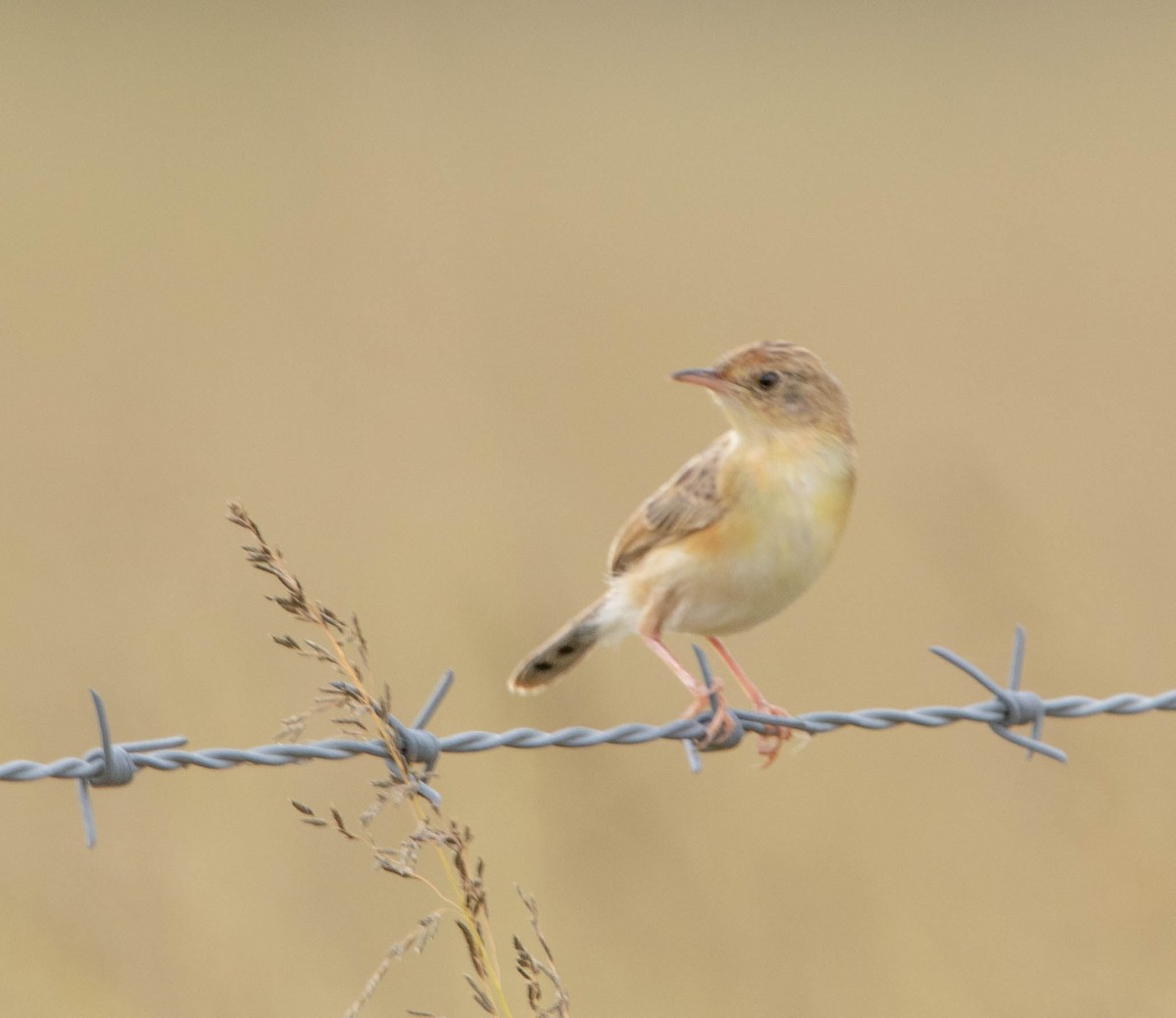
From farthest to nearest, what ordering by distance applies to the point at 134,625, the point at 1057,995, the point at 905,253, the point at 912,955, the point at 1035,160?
the point at 1035,160 → the point at 905,253 → the point at 134,625 → the point at 912,955 → the point at 1057,995

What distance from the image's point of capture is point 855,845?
585cm

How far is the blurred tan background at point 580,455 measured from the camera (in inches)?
205

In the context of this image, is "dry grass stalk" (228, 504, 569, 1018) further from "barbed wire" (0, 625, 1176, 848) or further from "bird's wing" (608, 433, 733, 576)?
"bird's wing" (608, 433, 733, 576)

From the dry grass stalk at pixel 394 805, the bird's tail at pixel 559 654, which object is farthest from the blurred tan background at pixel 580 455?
the dry grass stalk at pixel 394 805

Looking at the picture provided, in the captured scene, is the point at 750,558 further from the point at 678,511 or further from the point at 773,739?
the point at 773,739

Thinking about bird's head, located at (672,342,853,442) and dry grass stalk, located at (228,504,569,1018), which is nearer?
dry grass stalk, located at (228,504,569,1018)

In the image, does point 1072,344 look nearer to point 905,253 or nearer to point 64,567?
point 905,253

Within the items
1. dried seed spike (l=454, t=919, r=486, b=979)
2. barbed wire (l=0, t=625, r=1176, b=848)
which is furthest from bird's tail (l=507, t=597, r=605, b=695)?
dried seed spike (l=454, t=919, r=486, b=979)

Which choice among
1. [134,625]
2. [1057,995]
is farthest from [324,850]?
[1057,995]

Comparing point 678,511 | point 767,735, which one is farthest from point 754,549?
point 767,735

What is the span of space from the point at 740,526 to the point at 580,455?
525 centimetres

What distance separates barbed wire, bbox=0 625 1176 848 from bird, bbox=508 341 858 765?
482 millimetres

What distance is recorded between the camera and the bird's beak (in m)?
5.56

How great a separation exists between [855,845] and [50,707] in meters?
3.20
